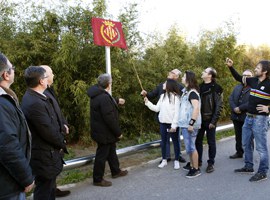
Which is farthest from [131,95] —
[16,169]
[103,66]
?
[16,169]

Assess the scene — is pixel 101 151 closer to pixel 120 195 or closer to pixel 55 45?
pixel 120 195

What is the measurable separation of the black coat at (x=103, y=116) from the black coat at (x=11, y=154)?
1.89m

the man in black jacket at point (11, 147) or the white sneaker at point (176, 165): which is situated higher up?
the man in black jacket at point (11, 147)

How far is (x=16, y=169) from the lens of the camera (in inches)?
74.5

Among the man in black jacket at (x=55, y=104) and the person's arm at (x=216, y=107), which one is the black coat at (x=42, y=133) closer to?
the man in black jacket at (x=55, y=104)

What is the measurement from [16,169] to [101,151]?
2.17 meters

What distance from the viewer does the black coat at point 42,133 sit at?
2670 mm

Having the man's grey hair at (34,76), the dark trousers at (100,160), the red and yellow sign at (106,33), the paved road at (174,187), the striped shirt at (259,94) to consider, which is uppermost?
the red and yellow sign at (106,33)

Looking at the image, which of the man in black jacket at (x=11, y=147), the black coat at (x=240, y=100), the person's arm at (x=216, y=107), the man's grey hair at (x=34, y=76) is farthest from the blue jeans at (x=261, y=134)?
the man in black jacket at (x=11, y=147)

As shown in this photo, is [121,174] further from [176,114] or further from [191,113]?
[191,113]

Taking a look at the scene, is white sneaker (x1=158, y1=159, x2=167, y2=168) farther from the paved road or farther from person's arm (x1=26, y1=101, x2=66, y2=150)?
person's arm (x1=26, y1=101, x2=66, y2=150)

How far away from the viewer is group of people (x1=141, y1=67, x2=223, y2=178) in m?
4.25

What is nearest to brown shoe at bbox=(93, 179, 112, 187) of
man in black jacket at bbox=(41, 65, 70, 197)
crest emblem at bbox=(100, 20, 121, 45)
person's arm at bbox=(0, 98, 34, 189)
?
man in black jacket at bbox=(41, 65, 70, 197)

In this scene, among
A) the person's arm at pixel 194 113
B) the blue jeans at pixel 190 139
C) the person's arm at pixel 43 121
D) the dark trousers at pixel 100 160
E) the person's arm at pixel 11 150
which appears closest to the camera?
the person's arm at pixel 11 150
